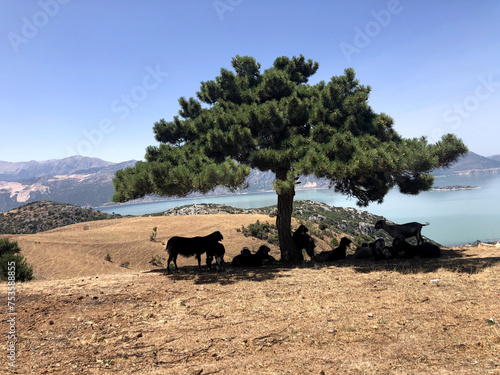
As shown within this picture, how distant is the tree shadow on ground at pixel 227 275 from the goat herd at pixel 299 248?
39 centimetres

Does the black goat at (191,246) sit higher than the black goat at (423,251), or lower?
higher

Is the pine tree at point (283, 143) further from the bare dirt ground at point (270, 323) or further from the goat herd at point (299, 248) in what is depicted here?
the bare dirt ground at point (270, 323)

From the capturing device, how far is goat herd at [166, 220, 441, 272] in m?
10.1

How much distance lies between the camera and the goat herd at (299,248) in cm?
1005

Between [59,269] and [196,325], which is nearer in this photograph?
[196,325]

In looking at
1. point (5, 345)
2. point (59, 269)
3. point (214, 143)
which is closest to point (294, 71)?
point (214, 143)

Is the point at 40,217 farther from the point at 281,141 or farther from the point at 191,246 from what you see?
the point at 281,141

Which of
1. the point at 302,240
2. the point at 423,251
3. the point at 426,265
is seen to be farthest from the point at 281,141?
the point at 423,251

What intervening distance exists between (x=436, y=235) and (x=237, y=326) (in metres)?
63.0

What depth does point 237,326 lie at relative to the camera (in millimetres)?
4973

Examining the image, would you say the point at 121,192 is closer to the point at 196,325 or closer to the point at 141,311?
the point at 141,311

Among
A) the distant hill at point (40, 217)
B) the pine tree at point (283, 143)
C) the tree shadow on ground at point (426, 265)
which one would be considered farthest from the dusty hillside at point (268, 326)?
the distant hill at point (40, 217)

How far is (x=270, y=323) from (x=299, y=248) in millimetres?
7636

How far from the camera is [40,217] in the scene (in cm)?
5434
